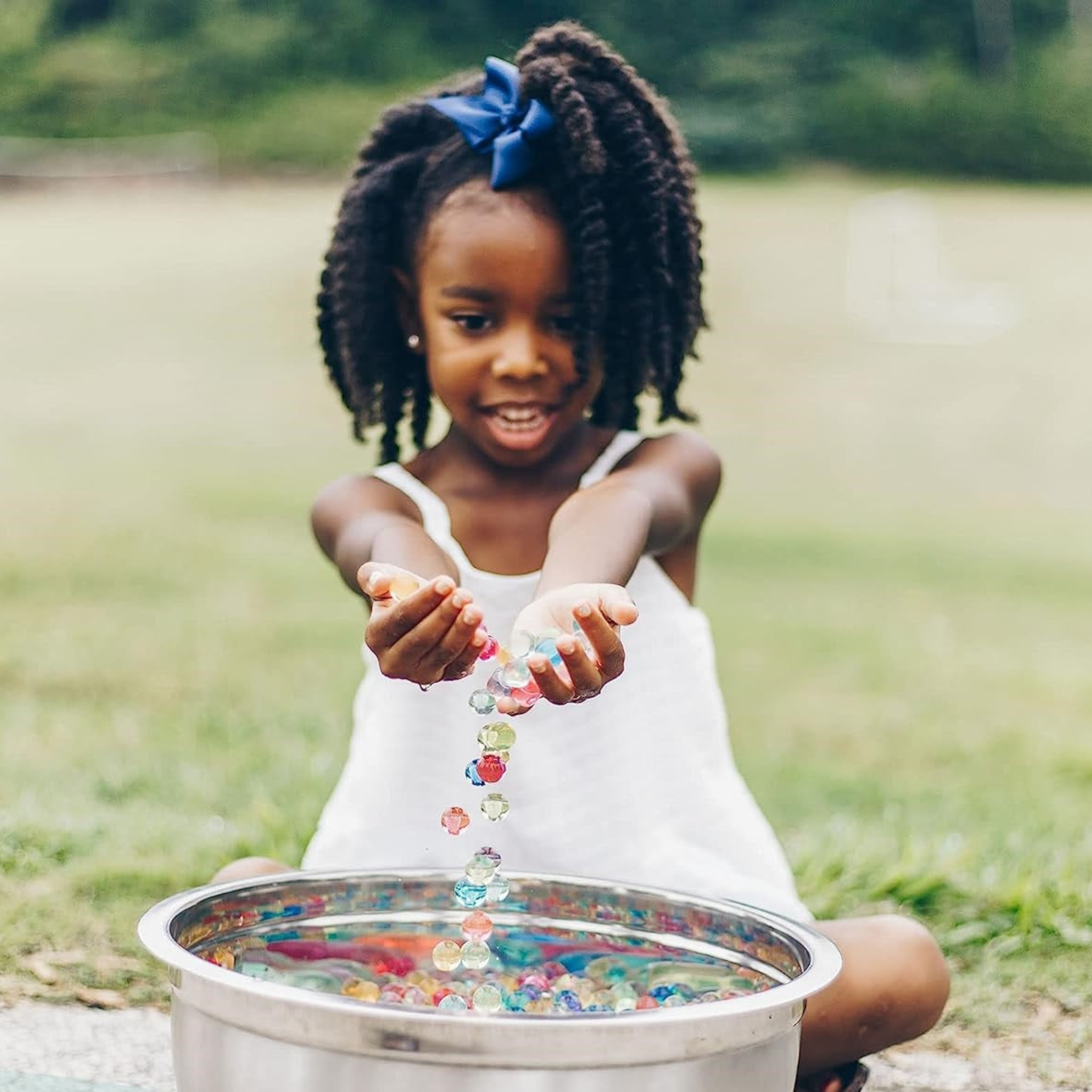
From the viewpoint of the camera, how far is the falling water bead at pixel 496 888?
1.74 metres

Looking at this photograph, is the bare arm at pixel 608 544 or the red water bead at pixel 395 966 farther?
the red water bead at pixel 395 966

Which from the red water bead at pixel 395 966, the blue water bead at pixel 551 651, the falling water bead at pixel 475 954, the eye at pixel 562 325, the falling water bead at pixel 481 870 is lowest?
the red water bead at pixel 395 966

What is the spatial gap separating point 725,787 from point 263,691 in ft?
8.73

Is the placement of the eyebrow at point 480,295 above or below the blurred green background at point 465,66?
below

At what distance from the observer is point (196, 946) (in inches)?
67.4

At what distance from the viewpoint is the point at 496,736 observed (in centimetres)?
169

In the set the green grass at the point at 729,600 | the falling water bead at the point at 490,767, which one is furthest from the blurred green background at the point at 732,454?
the falling water bead at the point at 490,767

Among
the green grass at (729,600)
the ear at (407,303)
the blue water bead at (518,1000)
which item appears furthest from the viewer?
the green grass at (729,600)

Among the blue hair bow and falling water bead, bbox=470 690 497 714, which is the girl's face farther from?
falling water bead, bbox=470 690 497 714

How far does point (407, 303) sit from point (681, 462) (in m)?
0.48

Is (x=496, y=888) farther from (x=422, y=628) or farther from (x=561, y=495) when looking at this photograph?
(x=561, y=495)

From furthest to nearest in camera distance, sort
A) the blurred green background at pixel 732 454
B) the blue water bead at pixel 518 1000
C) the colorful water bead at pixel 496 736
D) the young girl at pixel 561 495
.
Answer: the blurred green background at pixel 732 454, the young girl at pixel 561 495, the blue water bead at pixel 518 1000, the colorful water bead at pixel 496 736

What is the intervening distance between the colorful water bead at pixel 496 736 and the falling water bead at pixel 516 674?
0.13 m

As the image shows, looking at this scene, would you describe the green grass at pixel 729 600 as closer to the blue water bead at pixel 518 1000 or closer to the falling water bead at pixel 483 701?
the blue water bead at pixel 518 1000
